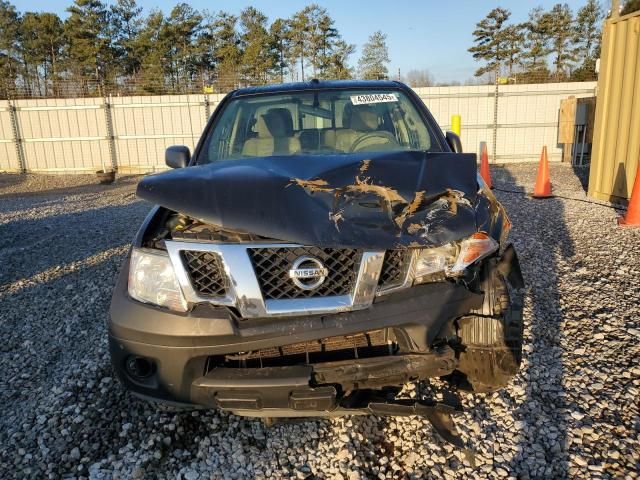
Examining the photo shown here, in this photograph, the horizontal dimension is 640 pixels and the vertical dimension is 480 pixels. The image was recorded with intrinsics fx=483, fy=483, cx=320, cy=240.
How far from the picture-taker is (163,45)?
1560 inches

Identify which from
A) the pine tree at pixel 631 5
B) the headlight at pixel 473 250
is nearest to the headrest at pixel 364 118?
the headlight at pixel 473 250

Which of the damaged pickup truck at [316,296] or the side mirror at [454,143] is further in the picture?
the side mirror at [454,143]

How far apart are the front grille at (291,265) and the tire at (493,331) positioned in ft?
1.85

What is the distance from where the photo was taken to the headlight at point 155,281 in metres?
2.03

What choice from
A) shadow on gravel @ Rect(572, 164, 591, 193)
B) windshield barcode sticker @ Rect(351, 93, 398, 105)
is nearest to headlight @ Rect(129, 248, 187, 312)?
windshield barcode sticker @ Rect(351, 93, 398, 105)

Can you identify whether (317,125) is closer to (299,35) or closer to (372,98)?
(372,98)

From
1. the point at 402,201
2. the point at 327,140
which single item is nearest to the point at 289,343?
the point at 402,201

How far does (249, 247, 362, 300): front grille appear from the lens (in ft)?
6.50

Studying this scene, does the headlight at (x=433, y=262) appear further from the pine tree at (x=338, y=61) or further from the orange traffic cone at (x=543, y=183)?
the pine tree at (x=338, y=61)

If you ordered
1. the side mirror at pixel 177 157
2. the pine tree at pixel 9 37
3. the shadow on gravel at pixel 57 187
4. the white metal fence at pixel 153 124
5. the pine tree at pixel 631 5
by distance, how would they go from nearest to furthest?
1. the side mirror at pixel 177 157
2. the shadow on gravel at pixel 57 187
3. the white metal fence at pixel 153 124
4. the pine tree at pixel 631 5
5. the pine tree at pixel 9 37

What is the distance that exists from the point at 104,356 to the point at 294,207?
2093 mm

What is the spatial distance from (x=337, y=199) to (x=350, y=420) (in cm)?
118

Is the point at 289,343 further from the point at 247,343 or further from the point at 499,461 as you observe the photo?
the point at 499,461

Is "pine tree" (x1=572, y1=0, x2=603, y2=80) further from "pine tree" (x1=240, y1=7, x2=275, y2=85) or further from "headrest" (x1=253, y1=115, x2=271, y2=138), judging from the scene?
"headrest" (x1=253, y1=115, x2=271, y2=138)
